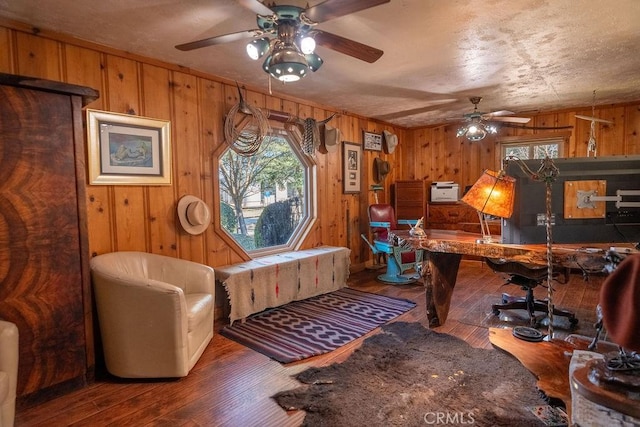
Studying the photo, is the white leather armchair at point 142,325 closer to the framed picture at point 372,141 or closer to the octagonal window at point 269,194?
the octagonal window at point 269,194

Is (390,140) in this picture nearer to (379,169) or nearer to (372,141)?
(372,141)

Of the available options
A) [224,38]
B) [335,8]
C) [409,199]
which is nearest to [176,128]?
[224,38]

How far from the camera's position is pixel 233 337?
299cm

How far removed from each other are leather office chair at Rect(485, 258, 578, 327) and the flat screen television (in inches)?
22.8

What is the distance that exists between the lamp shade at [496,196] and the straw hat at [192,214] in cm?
227

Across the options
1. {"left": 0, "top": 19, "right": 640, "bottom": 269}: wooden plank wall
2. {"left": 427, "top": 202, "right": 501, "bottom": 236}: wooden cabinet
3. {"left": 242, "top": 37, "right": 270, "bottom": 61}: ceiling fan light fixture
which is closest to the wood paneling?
{"left": 0, "top": 19, "right": 640, "bottom": 269}: wooden plank wall

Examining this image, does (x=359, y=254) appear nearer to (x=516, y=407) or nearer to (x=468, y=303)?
(x=468, y=303)

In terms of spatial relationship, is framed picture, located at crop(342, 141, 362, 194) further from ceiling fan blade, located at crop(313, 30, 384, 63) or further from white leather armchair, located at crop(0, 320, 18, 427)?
white leather armchair, located at crop(0, 320, 18, 427)

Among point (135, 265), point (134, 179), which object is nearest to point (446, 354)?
point (135, 265)

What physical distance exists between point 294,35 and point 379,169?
3.80 meters

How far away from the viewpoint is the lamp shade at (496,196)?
2408 mm

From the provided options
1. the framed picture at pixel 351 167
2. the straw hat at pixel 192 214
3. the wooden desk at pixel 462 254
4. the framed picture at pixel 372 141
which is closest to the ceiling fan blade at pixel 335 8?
the wooden desk at pixel 462 254

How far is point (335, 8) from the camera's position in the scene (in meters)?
1.72

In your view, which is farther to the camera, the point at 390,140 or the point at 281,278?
the point at 390,140
